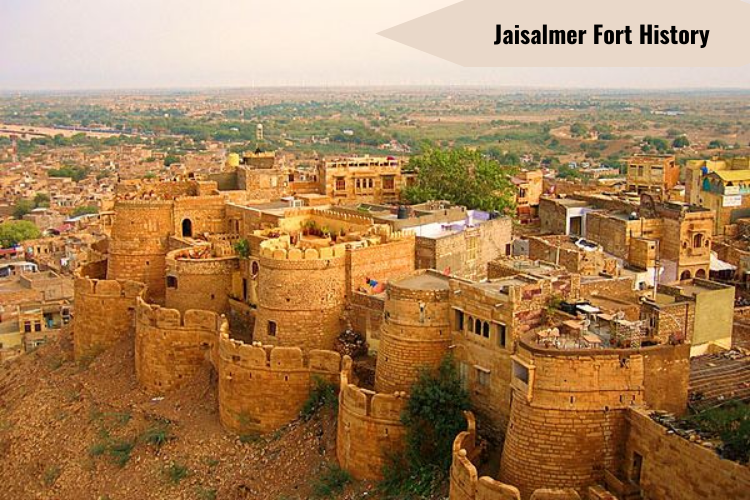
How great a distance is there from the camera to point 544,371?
1168 cm

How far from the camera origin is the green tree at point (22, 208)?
60431 millimetres

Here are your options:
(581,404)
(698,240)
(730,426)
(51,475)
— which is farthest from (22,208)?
(730,426)

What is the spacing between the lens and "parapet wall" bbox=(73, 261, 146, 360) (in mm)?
21734

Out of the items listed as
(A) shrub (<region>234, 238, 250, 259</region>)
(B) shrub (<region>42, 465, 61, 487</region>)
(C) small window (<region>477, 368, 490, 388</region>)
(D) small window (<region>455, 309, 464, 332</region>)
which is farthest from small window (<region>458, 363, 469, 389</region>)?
(B) shrub (<region>42, 465, 61, 487</region>)

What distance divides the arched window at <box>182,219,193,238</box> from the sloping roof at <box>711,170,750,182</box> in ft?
53.8

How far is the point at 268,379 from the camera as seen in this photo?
653 inches

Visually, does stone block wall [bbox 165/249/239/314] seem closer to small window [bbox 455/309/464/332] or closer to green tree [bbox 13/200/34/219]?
small window [bbox 455/309/464/332]

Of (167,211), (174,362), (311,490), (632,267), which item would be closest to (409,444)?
(311,490)

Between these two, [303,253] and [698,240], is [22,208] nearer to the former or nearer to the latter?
[698,240]

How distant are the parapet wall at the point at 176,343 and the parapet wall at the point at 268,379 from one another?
6.97ft

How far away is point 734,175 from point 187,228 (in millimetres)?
17235

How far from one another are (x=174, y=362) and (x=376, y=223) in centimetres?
513

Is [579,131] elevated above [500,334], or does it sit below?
below

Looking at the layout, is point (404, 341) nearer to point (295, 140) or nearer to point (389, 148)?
point (389, 148)
